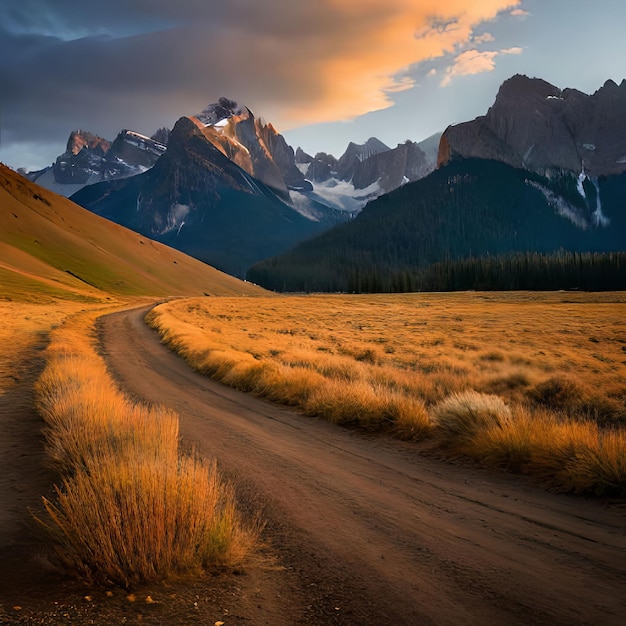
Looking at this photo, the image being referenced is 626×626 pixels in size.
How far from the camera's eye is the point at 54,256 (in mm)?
137750

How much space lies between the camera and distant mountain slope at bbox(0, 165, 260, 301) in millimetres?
105062

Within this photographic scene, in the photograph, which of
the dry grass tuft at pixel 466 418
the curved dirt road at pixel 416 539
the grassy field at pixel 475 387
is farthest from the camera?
the dry grass tuft at pixel 466 418

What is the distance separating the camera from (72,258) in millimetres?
141250

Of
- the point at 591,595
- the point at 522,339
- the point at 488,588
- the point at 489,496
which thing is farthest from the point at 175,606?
the point at 522,339

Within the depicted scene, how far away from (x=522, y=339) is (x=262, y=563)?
35020mm

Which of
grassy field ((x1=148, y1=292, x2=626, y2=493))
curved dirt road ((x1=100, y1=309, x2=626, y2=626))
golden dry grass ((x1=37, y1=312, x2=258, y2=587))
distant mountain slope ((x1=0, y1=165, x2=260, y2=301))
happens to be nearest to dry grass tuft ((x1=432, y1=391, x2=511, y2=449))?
grassy field ((x1=148, y1=292, x2=626, y2=493))

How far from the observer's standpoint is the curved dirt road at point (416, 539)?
4.47m

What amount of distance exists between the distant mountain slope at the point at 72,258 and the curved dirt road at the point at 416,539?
85.2m

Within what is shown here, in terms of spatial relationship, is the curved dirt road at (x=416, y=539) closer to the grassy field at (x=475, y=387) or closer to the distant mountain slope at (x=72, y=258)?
the grassy field at (x=475, y=387)

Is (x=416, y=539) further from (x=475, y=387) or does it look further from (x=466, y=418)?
(x=475, y=387)

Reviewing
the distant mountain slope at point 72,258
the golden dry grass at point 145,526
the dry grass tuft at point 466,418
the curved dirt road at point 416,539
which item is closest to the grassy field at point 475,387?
the dry grass tuft at point 466,418

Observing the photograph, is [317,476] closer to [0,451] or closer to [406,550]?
[406,550]

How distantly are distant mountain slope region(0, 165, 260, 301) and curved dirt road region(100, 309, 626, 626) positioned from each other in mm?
85224

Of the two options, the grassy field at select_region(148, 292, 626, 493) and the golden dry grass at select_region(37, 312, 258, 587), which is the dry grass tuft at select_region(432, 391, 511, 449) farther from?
the golden dry grass at select_region(37, 312, 258, 587)
